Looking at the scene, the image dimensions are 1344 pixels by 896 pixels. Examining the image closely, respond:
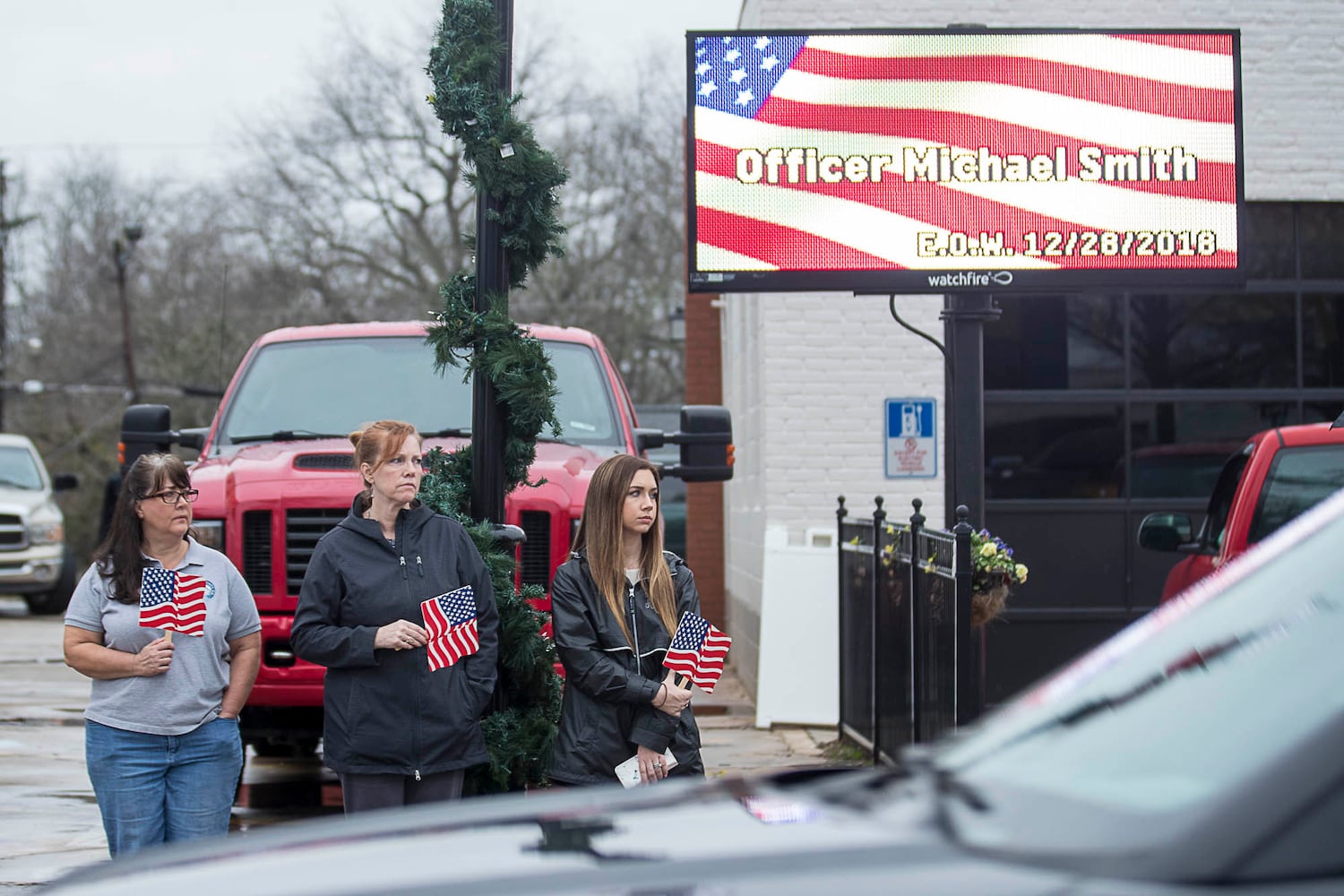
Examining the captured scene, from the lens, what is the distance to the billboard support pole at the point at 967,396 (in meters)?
8.36

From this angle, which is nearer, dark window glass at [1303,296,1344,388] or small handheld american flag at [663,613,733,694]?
small handheld american flag at [663,613,733,694]

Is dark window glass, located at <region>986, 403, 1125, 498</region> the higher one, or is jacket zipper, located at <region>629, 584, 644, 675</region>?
dark window glass, located at <region>986, 403, 1125, 498</region>

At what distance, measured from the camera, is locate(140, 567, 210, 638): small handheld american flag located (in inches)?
202

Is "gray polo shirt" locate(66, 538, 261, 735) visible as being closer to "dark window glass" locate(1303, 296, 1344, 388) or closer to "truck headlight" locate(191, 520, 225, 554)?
"truck headlight" locate(191, 520, 225, 554)

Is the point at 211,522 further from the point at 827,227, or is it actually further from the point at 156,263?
the point at 156,263

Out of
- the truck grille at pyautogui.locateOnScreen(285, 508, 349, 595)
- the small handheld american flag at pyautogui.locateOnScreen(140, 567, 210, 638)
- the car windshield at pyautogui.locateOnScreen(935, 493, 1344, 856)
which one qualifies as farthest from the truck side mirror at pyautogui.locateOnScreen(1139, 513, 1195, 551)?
the car windshield at pyautogui.locateOnScreen(935, 493, 1344, 856)

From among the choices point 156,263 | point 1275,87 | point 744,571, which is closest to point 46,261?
point 156,263

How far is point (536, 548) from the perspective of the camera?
7.98 metres

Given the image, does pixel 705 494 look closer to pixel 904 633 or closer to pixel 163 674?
pixel 904 633

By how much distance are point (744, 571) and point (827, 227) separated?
22.3 feet

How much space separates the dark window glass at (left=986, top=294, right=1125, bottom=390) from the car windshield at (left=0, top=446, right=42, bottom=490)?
48.7ft

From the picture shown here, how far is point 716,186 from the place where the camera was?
27.7 feet

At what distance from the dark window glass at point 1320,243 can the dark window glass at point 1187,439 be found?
104cm

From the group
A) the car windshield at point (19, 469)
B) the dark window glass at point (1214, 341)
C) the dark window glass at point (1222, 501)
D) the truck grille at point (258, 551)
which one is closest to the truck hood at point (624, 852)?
the truck grille at point (258, 551)
